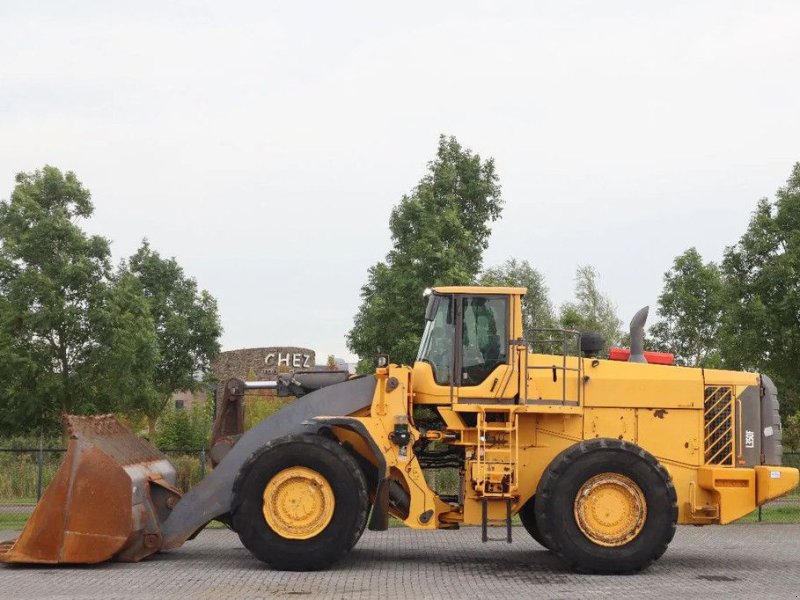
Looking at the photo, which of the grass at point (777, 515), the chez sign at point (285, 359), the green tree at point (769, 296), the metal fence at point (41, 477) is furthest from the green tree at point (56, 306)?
the chez sign at point (285, 359)

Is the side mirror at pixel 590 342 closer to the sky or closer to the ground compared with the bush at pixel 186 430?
closer to the sky

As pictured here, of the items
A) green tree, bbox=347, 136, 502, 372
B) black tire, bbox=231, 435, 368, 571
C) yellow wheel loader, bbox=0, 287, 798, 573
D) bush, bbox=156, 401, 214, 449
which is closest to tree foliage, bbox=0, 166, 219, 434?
bush, bbox=156, 401, 214, 449

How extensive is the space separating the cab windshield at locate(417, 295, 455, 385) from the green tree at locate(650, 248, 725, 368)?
1425 inches

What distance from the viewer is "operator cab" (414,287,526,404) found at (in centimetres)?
1465

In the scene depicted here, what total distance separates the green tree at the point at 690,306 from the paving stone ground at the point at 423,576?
3365 cm

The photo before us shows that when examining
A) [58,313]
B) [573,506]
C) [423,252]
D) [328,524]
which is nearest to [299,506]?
[328,524]

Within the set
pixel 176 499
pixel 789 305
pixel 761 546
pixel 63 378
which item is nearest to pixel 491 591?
pixel 176 499

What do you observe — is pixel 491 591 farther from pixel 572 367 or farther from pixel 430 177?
pixel 430 177

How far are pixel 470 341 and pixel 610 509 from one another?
2.57 m

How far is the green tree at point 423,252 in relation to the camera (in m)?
33.1

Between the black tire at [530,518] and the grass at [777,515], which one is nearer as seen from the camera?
the black tire at [530,518]

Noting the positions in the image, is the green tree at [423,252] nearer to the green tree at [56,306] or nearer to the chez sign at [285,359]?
the green tree at [56,306]

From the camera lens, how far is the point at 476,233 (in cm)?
3872

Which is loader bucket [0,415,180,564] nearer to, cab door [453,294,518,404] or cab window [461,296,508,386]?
cab door [453,294,518,404]
